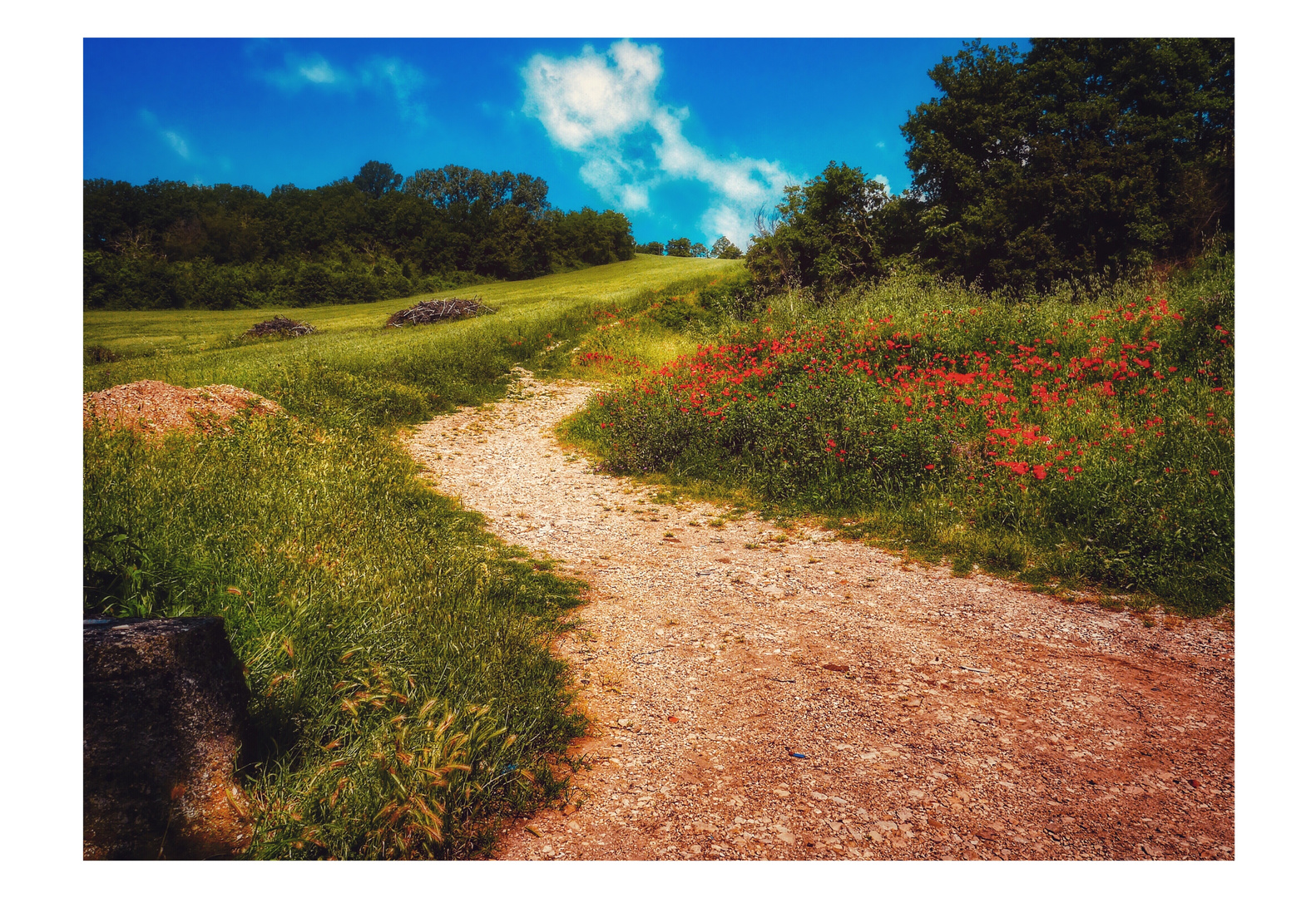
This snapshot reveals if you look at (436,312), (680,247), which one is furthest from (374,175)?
(436,312)

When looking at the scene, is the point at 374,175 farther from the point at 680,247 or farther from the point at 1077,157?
the point at 1077,157

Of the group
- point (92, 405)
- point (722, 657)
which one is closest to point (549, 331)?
point (92, 405)

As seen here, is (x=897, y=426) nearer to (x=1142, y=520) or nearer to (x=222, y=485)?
(x=1142, y=520)

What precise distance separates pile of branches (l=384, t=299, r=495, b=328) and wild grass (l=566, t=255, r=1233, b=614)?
1184 centimetres

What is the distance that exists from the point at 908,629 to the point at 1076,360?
265 inches

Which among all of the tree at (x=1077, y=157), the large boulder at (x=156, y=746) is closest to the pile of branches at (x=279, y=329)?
the tree at (x=1077, y=157)

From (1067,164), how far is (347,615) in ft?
59.8

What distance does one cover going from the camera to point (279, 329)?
1955 cm

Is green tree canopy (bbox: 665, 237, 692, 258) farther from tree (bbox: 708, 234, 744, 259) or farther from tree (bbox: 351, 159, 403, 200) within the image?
tree (bbox: 351, 159, 403, 200)

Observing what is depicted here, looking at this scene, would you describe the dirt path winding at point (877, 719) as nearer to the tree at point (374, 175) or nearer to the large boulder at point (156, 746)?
the large boulder at point (156, 746)

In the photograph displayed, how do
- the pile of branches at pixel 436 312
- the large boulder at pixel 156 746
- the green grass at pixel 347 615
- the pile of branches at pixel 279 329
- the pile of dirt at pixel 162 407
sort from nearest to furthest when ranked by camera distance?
the large boulder at pixel 156 746, the green grass at pixel 347 615, the pile of dirt at pixel 162 407, the pile of branches at pixel 279 329, the pile of branches at pixel 436 312

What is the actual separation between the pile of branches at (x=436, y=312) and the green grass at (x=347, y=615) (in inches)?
501

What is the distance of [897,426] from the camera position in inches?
296

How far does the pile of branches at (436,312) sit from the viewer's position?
21.2m
